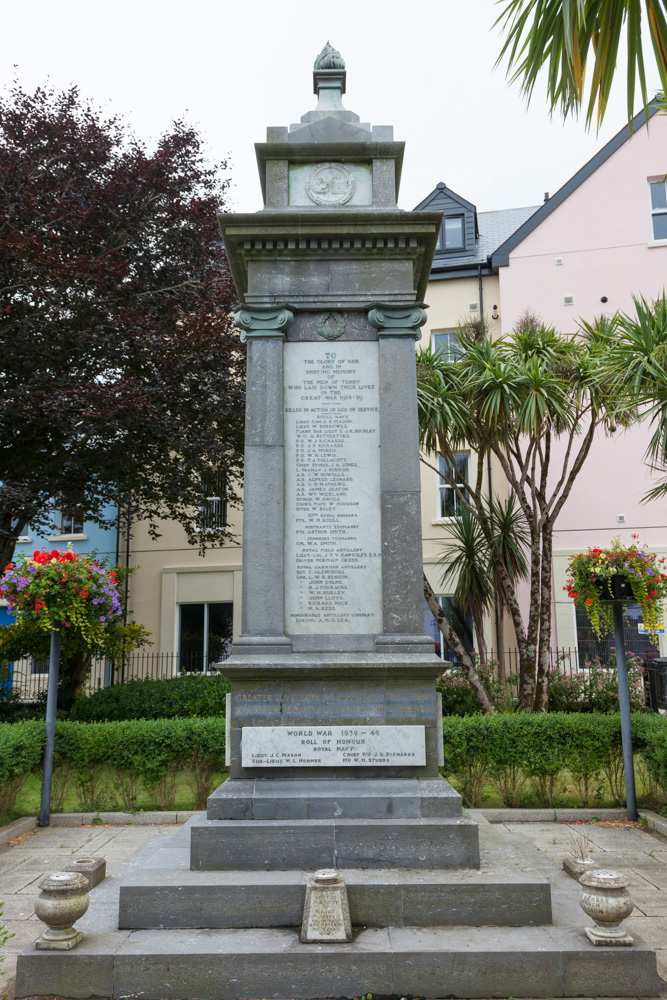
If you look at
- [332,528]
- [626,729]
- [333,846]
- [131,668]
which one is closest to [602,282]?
[626,729]

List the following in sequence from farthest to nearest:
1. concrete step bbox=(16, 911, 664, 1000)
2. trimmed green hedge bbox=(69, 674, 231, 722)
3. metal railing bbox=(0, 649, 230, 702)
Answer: metal railing bbox=(0, 649, 230, 702) → trimmed green hedge bbox=(69, 674, 231, 722) → concrete step bbox=(16, 911, 664, 1000)

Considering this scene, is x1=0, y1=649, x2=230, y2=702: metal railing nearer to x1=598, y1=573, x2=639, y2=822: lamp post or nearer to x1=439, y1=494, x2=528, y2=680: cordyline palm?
x1=439, y1=494, x2=528, y2=680: cordyline palm

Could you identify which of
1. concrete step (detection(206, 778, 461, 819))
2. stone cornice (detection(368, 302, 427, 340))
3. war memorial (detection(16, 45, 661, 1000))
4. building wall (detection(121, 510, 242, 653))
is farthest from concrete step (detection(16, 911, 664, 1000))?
building wall (detection(121, 510, 242, 653))

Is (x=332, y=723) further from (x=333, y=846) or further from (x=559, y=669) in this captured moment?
(x=559, y=669)

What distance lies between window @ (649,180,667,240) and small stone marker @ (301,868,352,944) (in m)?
20.4

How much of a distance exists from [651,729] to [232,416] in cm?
1027

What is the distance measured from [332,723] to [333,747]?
0.18m

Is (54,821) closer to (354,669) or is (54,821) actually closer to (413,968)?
(354,669)

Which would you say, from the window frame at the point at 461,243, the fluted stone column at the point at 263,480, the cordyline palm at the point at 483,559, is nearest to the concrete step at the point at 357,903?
the fluted stone column at the point at 263,480

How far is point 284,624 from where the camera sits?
6.70 metres

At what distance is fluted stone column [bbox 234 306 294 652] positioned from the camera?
21.8 ft

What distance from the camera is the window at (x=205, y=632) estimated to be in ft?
74.8

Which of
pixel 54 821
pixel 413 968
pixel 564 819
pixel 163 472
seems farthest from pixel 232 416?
pixel 413 968

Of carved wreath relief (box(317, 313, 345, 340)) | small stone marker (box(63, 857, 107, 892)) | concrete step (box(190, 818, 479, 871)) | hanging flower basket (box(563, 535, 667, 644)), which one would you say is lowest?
small stone marker (box(63, 857, 107, 892))
